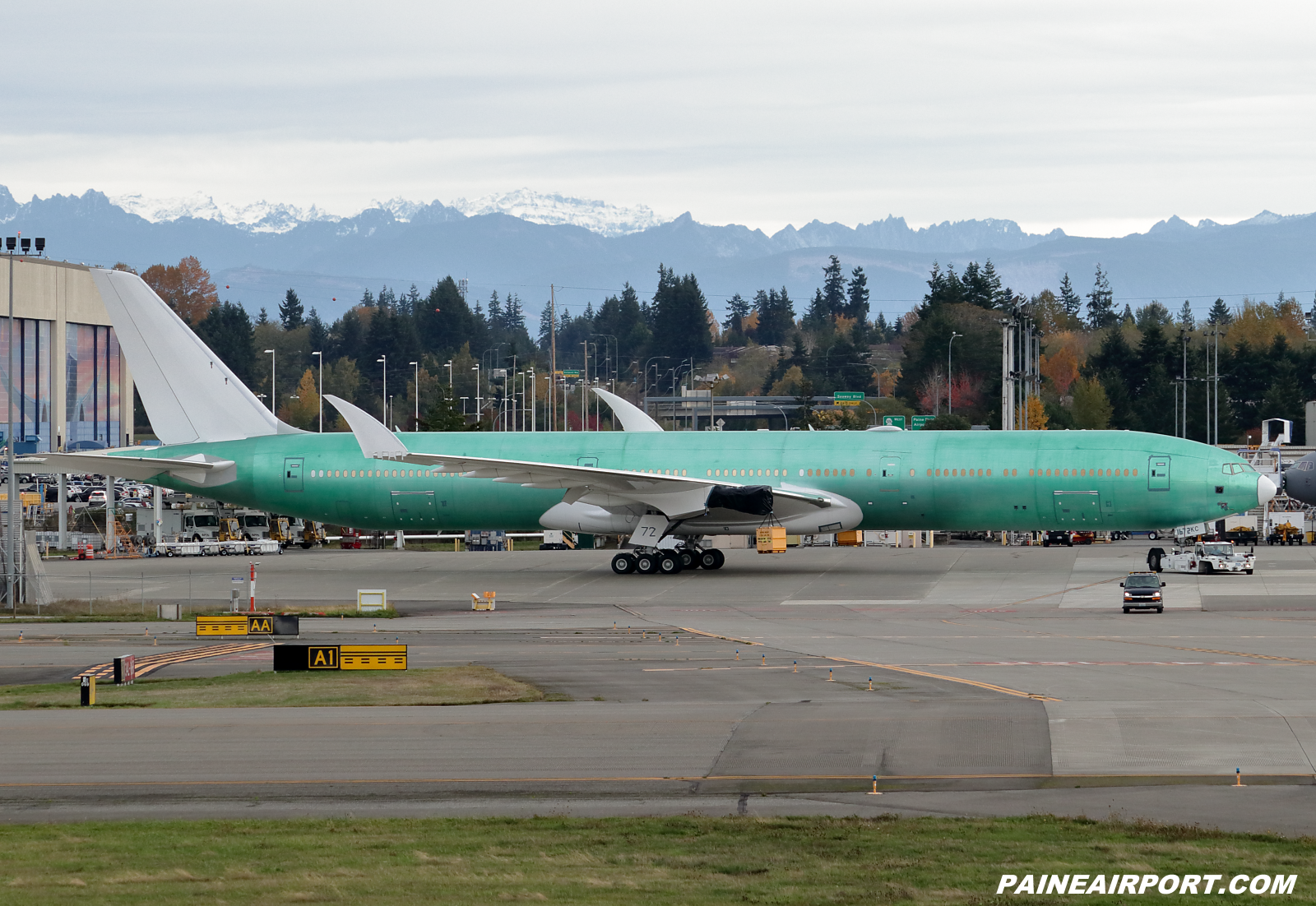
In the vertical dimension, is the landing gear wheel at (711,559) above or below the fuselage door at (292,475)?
below

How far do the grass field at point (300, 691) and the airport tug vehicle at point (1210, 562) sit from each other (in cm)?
3215

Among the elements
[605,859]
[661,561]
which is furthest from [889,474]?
[605,859]

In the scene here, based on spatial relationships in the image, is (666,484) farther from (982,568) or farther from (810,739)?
(810,739)

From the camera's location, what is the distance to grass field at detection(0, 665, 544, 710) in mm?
25484

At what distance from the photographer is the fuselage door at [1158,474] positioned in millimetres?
49125

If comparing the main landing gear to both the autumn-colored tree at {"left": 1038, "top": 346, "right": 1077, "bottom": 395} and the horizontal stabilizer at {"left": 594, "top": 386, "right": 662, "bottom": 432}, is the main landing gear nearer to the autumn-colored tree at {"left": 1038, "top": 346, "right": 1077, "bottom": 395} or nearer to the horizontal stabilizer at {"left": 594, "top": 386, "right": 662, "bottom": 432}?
the horizontal stabilizer at {"left": 594, "top": 386, "right": 662, "bottom": 432}

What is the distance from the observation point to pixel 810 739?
832 inches

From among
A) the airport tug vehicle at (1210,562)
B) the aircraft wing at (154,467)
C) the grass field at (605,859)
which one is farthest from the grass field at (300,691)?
the airport tug vehicle at (1210,562)

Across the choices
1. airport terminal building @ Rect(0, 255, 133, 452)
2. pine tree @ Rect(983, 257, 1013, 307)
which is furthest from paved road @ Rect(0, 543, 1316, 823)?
pine tree @ Rect(983, 257, 1013, 307)

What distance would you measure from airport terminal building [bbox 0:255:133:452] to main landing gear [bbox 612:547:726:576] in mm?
93445

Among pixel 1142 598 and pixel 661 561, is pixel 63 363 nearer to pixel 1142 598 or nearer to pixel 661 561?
pixel 661 561

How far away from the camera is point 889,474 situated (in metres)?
51.1

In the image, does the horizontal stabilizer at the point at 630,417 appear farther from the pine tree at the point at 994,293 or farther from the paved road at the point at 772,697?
the pine tree at the point at 994,293

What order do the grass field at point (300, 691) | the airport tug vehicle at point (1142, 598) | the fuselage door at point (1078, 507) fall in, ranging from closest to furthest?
1. the grass field at point (300, 691)
2. the airport tug vehicle at point (1142, 598)
3. the fuselage door at point (1078, 507)
